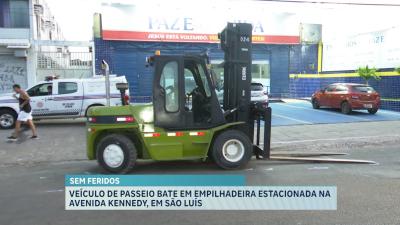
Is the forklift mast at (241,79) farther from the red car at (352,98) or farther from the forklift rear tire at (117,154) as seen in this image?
the red car at (352,98)

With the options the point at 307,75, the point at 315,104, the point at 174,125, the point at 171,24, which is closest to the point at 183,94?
the point at 174,125

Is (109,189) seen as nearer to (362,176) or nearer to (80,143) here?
(362,176)

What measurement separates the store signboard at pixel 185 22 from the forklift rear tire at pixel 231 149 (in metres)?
16.7

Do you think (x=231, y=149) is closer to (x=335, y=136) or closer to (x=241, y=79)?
(x=241, y=79)

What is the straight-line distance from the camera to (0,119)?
1479 centimetres

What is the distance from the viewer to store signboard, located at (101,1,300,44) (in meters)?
23.1

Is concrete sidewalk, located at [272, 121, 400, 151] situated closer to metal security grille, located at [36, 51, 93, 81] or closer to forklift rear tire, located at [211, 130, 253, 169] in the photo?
forklift rear tire, located at [211, 130, 253, 169]

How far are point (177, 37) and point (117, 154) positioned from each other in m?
17.2

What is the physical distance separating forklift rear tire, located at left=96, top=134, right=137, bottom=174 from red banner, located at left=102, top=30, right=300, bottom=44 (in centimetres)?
1630

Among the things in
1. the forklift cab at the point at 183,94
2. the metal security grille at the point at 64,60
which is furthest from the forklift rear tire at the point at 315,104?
the forklift cab at the point at 183,94

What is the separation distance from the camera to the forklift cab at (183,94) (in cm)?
775

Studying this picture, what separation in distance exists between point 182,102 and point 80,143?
17.1ft

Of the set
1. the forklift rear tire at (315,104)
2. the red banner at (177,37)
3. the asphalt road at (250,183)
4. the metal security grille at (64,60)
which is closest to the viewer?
the asphalt road at (250,183)

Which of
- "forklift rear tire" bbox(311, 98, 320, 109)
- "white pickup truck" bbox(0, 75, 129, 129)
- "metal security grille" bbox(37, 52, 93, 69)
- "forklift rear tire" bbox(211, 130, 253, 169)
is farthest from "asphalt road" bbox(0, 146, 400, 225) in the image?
"metal security grille" bbox(37, 52, 93, 69)
